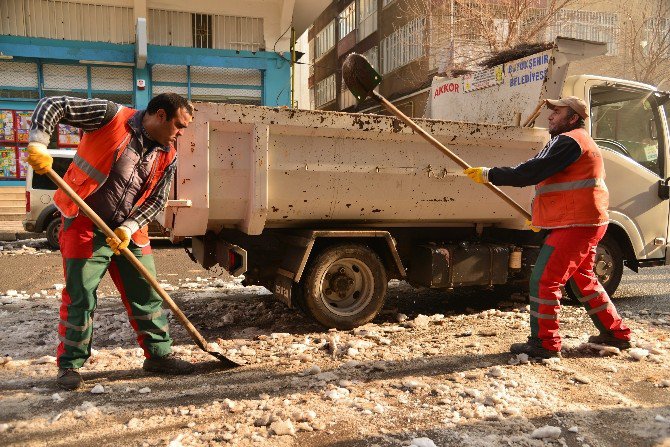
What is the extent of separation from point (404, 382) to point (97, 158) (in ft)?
7.47

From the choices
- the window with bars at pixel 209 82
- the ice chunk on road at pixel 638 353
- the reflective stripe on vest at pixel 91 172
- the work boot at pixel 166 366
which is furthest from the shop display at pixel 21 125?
Answer: the ice chunk on road at pixel 638 353

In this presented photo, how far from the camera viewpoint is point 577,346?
13.5 feet

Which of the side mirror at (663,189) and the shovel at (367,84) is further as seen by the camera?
the side mirror at (663,189)

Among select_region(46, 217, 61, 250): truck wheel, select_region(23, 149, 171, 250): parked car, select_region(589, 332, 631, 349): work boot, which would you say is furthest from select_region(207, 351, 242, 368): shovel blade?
Answer: select_region(46, 217, 61, 250): truck wheel

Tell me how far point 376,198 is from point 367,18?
70.3 ft

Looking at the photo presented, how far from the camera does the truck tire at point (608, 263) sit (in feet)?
17.7

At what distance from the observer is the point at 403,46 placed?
20.3 meters

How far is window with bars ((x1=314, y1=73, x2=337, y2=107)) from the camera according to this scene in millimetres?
29000

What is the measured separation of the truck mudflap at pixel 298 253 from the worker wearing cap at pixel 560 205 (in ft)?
3.40

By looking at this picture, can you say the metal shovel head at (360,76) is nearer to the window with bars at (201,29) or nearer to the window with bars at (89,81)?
the window with bars at (89,81)

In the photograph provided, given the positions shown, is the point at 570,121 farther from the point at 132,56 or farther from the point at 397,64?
the point at 397,64

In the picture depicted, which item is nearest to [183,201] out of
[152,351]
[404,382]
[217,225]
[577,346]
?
[217,225]

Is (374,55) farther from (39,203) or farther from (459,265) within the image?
(459,265)

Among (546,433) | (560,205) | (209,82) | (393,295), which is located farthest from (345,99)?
(546,433)
